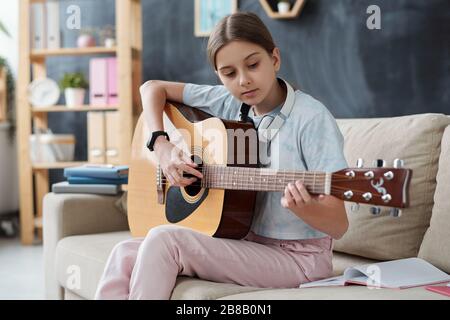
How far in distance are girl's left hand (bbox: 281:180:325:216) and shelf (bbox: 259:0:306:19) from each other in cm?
198

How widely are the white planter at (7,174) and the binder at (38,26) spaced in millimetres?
599

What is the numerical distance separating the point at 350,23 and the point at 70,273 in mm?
1808

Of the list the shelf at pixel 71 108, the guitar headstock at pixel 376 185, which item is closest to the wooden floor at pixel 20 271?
the shelf at pixel 71 108

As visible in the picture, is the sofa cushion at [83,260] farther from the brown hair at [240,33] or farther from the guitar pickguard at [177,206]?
the brown hair at [240,33]

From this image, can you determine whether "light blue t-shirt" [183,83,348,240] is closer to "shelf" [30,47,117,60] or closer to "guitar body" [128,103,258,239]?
"guitar body" [128,103,258,239]

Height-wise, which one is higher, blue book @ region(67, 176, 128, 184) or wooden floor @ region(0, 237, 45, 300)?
blue book @ region(67, 176, 128, 184)

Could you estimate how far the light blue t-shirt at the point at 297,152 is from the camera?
1347 millimetres

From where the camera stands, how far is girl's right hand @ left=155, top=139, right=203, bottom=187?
151cm

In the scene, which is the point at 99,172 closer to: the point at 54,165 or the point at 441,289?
the point at 441,289

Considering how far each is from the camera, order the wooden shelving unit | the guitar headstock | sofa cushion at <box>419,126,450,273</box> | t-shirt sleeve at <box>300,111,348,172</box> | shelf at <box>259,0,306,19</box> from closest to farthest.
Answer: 1. the guitar headstock
2. t-shirt sleeve at <box>300,111,348,172</box>
3. sofa cushion at <box>419,126,450,273</box>
4. shelf at <box>259,0,306,19</box>
5. the wooden shelving unit

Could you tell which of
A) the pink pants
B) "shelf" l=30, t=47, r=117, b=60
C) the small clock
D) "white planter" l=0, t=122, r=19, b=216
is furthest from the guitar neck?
"white planter" l=0, t=122, r=19, b=216

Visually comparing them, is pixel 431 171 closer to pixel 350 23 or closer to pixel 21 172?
pixel 350 23

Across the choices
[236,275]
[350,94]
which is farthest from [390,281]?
[350,94]

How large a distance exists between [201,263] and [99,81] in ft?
7.69
